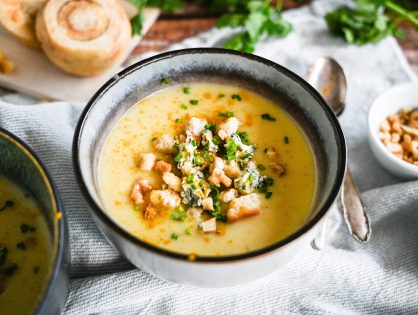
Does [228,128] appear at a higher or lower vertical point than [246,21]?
higher

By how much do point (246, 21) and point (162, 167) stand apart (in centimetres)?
137

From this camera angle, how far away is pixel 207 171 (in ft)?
7.21

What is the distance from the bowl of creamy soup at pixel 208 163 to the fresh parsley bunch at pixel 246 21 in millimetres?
780

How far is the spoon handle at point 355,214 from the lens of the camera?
247 centimetres

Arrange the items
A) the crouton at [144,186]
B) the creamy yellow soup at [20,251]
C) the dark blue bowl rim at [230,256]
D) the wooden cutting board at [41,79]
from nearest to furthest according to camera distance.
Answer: the dark blue bowl rim at [230,256]
the creamy yellow soup at [20,251]
the crouton at [144,186]
the wooden cutting board at [41,79]

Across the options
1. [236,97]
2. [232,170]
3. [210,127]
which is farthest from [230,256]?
[236,97]

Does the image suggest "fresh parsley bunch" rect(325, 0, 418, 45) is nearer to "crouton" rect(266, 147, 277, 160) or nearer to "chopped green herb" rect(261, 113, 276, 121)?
"chopped green herb" rect(261, 113, 276, 121)

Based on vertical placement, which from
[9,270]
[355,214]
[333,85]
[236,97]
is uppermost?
[236,97]

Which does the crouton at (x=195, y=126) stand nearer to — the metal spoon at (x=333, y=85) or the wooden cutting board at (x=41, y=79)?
the metal spoon at (x=333, y=85)

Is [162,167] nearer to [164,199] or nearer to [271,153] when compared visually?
[164,199]

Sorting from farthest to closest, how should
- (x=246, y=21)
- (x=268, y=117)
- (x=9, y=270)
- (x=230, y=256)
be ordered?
(x=246, y=21) < (x=268, y=117) < (x=9, y=270) < (x=230, y=256)

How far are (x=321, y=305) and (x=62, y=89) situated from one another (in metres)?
1.79

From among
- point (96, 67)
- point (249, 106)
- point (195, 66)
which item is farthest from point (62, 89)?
point (249, 106)

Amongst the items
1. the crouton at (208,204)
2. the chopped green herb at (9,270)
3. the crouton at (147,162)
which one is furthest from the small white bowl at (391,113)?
the chopped green herb at (9,270)
